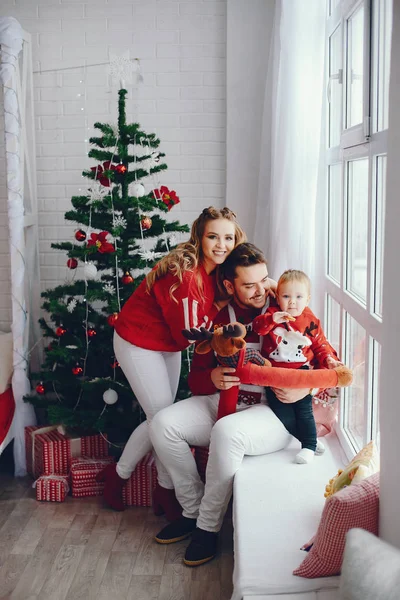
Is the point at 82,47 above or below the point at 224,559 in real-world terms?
above

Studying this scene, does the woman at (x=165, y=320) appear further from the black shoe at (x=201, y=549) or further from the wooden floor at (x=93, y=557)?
the black shoe at (x=201, y=549)

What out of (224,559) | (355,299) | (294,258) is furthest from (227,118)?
(224,559)

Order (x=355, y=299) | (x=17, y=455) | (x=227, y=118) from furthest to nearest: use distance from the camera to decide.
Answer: (x=227, y=118) < (x=17, y=455) < (x=355, y=299)

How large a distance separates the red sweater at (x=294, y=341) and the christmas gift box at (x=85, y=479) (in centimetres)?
119

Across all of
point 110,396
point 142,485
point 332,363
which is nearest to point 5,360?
point 110,396

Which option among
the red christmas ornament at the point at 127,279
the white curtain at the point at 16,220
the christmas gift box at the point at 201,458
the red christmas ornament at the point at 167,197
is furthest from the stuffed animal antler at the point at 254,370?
the white curtain at the point at 16,220

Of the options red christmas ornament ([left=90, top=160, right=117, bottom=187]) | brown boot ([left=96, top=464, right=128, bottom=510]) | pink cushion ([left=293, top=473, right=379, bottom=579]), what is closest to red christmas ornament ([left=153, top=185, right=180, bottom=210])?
red christmas ornament ([left=90, top=160, right=117, bottom=187])

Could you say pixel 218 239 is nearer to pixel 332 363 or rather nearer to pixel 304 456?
pixel 332 363

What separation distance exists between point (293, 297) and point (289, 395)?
15.0 inches

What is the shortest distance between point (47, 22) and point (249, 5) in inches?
45.9

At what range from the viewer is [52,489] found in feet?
11.4

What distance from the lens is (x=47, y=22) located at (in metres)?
4.17

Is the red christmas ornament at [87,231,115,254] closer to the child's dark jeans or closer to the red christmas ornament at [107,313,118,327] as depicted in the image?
the red christmas ornament at [107,313,118,327]

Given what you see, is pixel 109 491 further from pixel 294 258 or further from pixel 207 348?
Answer: pixel 294 258
